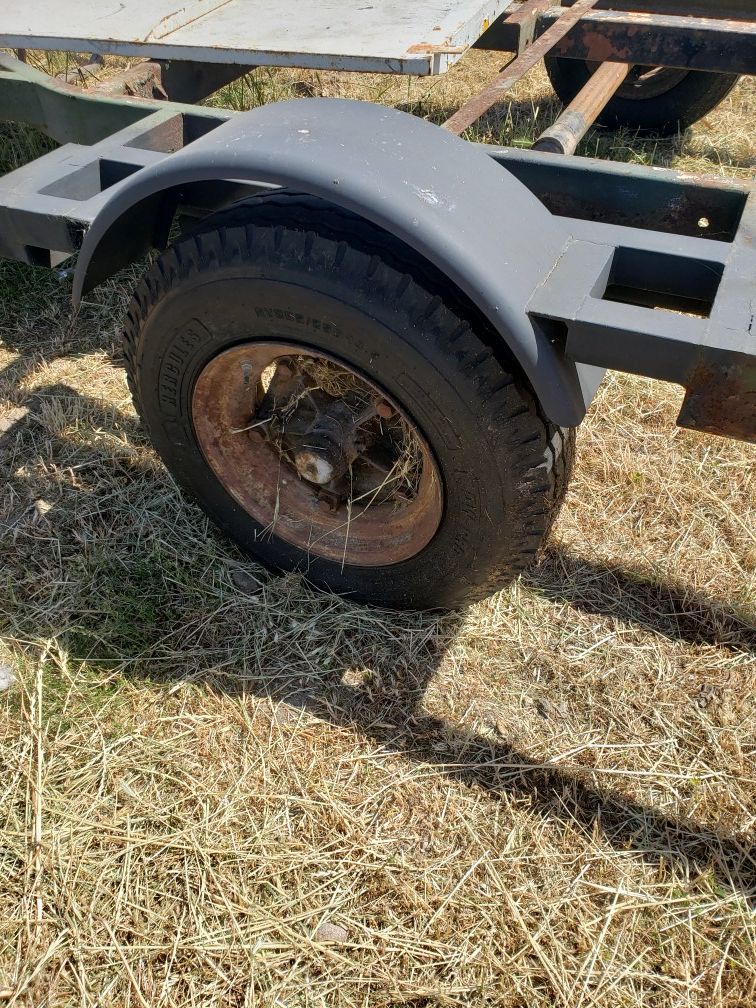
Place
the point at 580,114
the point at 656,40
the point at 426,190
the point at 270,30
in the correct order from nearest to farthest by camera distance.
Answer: the point at 426,190 < the point at 580,114 < the point at 270,30 < the point at 656,40

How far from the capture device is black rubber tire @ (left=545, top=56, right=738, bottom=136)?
4.61 m

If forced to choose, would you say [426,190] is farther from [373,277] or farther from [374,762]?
[374,762]

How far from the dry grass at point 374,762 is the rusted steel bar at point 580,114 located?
117 centimetres

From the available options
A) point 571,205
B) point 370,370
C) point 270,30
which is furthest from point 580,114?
point 370,370

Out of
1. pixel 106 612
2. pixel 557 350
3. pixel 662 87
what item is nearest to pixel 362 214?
pixel 557 350

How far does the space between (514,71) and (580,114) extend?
1.12ft

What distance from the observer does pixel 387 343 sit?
6.31 feet

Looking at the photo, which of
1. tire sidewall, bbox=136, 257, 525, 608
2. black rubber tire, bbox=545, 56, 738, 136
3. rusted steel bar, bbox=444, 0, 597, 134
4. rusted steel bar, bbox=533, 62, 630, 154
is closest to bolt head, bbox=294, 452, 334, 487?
tire sidewall, bbox=136, 257, 525, 608

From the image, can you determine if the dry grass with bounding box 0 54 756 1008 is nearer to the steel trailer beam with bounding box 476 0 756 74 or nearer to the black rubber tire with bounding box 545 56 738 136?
the steel trailer beam with bounding box 476 0 756 74

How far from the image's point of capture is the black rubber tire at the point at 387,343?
1877 mm

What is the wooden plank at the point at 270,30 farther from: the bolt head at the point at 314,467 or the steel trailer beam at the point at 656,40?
the bolt head at the point at 314,467

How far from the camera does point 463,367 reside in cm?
187

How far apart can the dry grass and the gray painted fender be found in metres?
1.04

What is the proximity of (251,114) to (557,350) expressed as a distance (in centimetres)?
100
